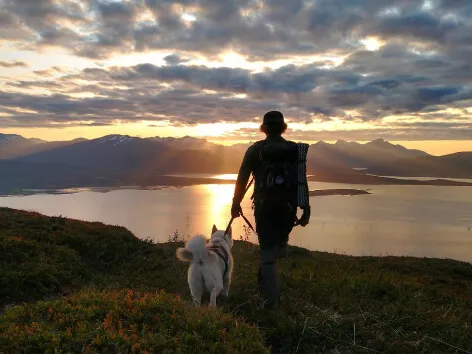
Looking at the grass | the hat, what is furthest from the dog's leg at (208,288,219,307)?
the hat

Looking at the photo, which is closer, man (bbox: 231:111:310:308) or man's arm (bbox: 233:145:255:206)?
man (bbox: 231:111:310:308)

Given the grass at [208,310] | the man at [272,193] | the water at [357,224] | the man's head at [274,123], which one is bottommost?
the water at [357,224]

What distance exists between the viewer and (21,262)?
10.5m

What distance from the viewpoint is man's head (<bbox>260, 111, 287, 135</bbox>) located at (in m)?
7.25

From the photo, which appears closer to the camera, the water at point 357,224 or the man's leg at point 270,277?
the man's leg at point 270,277

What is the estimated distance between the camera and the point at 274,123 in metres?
7.25

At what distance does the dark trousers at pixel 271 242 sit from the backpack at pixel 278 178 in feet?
0.61

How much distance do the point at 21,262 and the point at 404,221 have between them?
109586mm

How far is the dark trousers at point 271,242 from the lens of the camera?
23.3 ft

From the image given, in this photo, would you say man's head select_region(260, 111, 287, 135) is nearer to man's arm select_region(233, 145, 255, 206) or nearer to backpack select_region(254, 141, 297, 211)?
backpack select_region(254, 141, 297, 211)

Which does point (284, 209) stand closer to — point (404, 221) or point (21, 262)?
point (21, 262)

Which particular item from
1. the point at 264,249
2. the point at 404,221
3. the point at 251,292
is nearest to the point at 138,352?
the point at 264,249

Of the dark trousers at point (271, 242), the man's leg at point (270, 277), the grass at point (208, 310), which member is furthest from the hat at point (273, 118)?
the grass at point (208, 310)

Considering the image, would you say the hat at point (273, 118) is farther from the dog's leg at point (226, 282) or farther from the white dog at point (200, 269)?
the dog's leg at point (226, 282)
